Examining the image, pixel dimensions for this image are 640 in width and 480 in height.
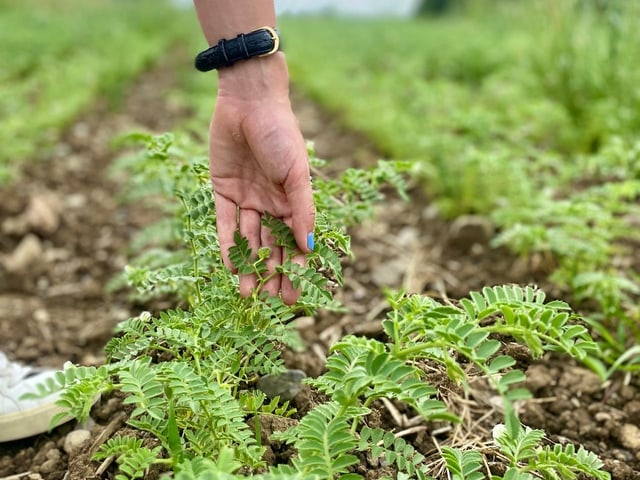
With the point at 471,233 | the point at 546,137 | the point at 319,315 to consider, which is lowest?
the point at 546,137

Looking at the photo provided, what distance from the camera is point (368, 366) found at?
1.32m

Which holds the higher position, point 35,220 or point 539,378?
point 35,220

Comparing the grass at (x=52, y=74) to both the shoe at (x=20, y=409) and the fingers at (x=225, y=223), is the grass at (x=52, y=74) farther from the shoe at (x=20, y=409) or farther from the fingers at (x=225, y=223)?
the fingers at (x=225, y=223)

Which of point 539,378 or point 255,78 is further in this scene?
point 539,378

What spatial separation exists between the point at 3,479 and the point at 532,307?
1426 mm

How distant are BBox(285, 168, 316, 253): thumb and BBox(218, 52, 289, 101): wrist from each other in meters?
0.29

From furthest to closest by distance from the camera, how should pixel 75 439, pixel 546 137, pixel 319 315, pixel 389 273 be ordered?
pixel 546 137, pixel 389 273, pixel 319 315, pixel 75 439

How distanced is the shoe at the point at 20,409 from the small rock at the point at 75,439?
5 cm

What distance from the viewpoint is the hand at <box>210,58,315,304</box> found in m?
1.74

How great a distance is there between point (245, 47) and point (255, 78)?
0.28 feet

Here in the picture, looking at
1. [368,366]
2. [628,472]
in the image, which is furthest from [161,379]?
[628,472]

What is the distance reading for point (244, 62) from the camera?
1891mm

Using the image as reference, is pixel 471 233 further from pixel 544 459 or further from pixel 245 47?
pixel 544 459

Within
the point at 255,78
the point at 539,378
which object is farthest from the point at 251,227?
the point at 539,378
